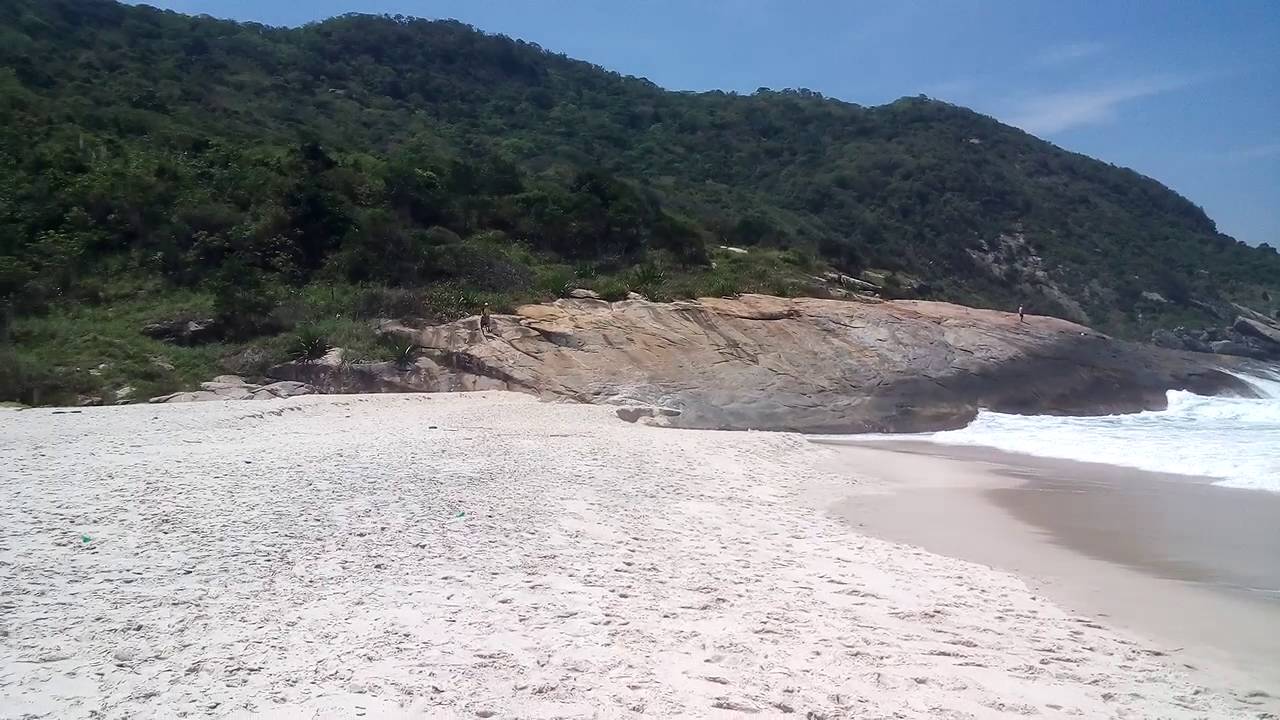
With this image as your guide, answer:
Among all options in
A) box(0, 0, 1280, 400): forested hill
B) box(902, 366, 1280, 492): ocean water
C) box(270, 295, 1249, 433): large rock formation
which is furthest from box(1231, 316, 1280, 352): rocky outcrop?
box(270, 295, 1249, 433): large rock formation

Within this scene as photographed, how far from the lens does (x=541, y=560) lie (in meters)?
7.08

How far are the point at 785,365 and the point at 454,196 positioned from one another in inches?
650

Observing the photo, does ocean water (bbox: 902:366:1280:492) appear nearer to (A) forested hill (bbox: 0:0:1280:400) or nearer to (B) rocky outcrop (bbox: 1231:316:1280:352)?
(A) forested hill (bbox: 0:0:1280:400)

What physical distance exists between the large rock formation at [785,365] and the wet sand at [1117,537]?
17.7 ft

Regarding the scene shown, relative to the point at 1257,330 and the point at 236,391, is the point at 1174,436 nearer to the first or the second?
the point at 236,391

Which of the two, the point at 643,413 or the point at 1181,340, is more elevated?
the point at 1181,340

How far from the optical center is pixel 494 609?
19.2 feet

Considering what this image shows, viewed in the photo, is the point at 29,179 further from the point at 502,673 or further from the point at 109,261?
the point at 502,673

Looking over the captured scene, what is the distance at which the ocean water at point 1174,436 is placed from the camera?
47.0ft

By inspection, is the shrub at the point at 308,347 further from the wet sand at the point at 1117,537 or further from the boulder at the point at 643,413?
the wet sand at the point at 1117,537

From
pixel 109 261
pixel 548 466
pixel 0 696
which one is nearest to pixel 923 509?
pixel 548 466

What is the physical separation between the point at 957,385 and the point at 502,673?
19.5 meters

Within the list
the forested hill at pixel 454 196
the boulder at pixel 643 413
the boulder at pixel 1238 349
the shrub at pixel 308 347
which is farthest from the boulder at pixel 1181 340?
the shrub at pixel 308 347

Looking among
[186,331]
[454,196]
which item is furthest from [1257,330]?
[186,331]
